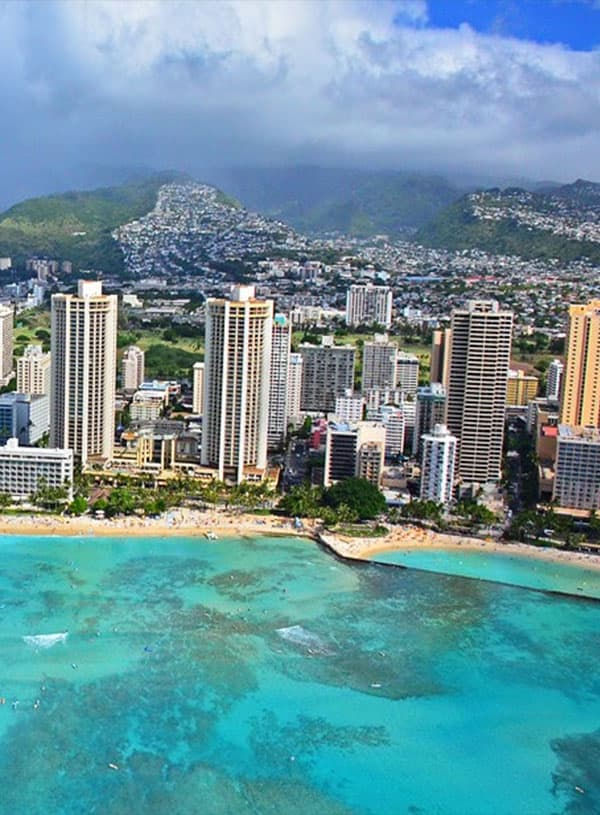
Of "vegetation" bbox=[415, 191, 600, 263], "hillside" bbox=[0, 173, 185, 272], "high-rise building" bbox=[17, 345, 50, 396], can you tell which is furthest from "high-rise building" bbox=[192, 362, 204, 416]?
Answer: "hillside" bbox=[0, 173, 185, 272]

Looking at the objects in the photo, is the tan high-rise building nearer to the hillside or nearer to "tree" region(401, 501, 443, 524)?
"tree" region(401, 501, 443, 524)

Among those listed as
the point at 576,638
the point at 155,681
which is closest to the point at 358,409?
the point at 576,638

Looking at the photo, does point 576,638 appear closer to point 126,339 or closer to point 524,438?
point 524,438

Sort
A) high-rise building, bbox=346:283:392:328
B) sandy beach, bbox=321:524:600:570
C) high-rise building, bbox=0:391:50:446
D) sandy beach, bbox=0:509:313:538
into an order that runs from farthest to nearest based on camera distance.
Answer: high-rise building, bbox=346:283:392:328
high-rise building, bbox=0:391:50:446
sandy beach, bbox=0:509:313:538
sandy beach, bbox=321:524:600:570

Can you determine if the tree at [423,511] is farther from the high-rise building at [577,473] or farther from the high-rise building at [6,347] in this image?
the high-rise building at [6,347]

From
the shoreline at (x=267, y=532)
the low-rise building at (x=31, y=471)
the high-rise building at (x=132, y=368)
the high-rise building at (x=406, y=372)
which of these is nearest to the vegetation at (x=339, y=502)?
the shoreline at (x=267, y=532)

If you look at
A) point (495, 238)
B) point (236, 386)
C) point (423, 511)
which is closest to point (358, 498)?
point (423, 511)
